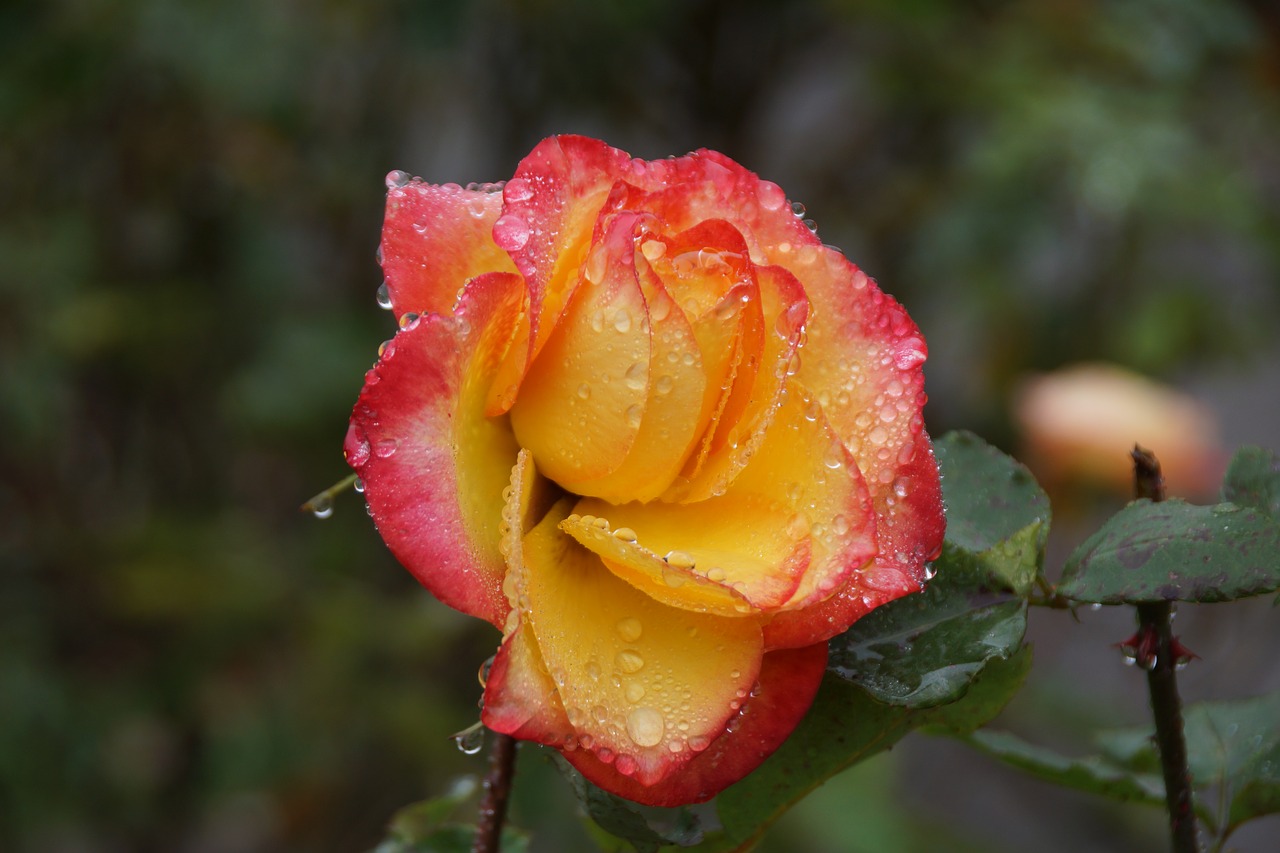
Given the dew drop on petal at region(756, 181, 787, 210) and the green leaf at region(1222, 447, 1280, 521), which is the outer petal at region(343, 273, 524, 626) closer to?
the dew drop on petal at region(756, 181, 787, 210)

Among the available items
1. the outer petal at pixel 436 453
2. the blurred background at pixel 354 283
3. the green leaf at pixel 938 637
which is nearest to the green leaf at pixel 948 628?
the green leaf at pixel 938 637

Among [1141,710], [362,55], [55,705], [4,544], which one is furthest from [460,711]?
[1141,710]

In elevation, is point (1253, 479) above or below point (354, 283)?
above

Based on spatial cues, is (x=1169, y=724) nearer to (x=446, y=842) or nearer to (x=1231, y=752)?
(x=1231, y=752)

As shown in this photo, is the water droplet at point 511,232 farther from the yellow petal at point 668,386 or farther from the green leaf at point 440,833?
the green leaf at point 440,833

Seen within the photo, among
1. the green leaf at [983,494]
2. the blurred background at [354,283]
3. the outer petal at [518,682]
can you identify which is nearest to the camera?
the outer petal at [518,682]

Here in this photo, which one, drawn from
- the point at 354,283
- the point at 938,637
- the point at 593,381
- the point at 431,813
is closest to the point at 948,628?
the point at 938,637

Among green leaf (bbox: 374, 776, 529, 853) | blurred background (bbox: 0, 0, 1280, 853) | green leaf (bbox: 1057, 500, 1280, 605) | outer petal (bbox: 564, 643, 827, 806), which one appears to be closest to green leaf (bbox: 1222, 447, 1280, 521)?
green leaf (bbox: 1057, 500, 1280, 605)
